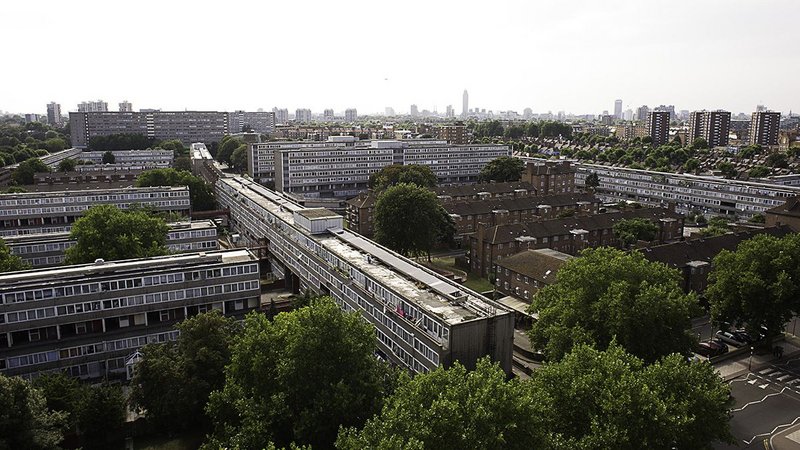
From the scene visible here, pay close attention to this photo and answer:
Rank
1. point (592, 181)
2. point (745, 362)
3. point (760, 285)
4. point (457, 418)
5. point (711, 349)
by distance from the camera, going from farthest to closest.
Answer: point (592, 181)
point (711, 349)
point (745, 362)
point (760, 285)
point (457, 418)

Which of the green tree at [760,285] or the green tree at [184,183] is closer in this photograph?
the green tree at [760,285]

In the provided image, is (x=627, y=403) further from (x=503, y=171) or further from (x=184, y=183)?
(x=503, y=171)

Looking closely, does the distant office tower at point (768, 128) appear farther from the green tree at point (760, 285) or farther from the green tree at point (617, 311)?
the green tree at point (617, 311)

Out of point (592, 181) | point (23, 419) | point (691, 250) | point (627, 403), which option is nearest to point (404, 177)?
point (592, 181)

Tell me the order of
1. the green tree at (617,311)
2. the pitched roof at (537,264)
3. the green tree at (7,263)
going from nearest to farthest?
1. the green tree at (617,311)
2. the green tree at (7,263)
3. the pitched roof at (537,264)

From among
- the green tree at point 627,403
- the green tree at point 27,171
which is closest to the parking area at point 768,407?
the green tree at point 627,403

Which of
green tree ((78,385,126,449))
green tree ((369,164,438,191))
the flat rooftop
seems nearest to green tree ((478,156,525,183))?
green tree ((369,164,438,191))

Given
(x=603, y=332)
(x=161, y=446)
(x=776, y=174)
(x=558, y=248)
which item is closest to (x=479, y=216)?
(x=558, y=248)

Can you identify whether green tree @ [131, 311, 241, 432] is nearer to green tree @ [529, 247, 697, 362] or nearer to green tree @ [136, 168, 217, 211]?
green tree @ [529, 247, 697, 362]
